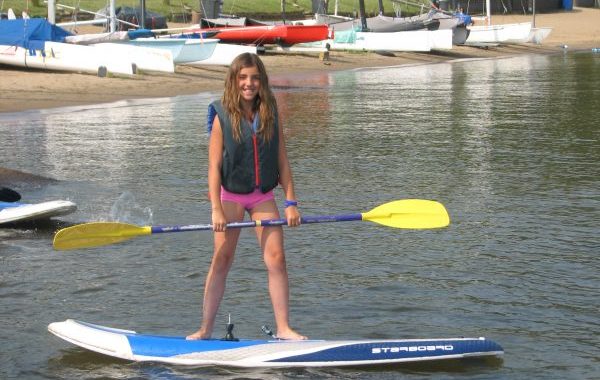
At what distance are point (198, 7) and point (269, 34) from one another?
61.3 ft

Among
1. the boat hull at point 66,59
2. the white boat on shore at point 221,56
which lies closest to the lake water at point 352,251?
the boat hull at point 66,59

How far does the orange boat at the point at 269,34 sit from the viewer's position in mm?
41969

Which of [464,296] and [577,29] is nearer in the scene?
[464,296]

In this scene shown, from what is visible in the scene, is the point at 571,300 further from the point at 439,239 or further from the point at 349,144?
the point at 349,144

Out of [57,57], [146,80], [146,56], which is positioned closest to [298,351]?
[146,80]

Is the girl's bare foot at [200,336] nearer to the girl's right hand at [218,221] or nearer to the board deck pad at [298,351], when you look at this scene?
the board deck pad at [298,351]

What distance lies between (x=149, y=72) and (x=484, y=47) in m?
27.3

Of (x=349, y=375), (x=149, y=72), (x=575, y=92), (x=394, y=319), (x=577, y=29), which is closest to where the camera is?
(x=349, y=375)

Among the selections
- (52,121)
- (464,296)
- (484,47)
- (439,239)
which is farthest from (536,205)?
(484,47)

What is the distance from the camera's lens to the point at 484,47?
185 ft

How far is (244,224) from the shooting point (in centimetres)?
666

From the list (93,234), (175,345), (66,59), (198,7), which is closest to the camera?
(175,345)

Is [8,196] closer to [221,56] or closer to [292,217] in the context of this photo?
[292,217]

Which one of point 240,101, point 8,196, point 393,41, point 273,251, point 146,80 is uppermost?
point 240,101
